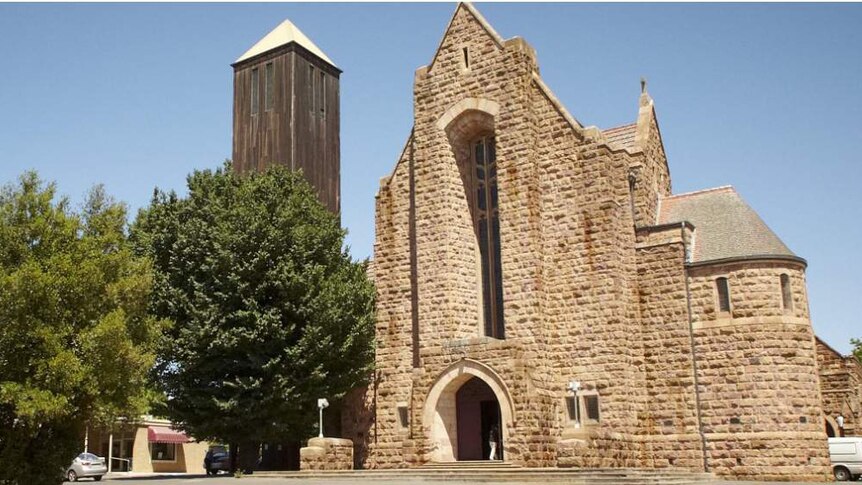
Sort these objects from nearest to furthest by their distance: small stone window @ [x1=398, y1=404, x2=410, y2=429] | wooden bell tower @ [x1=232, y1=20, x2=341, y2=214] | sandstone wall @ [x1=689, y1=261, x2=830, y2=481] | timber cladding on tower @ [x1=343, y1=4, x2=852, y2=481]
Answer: sandstone wall @ [x1=689, y1=261, x2=830, y2=481] → timber cladding on tower @ [x1=343, y1=4, x2=852, y2=481] → small stone window @ [x1=398, y1=404, x2=410, y2=429] → wooden bell tower @ [x1=232, y1=20, x2=341, y2=214]

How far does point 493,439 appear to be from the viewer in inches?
1187

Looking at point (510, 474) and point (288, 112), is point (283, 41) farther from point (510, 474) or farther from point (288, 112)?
point (510, 474)

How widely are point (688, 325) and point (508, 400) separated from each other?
20.7 ft

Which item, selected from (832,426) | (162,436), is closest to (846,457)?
(832,426)

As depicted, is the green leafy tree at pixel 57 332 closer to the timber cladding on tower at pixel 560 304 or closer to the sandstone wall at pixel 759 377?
the timber cladding on tower at pixel 560 304

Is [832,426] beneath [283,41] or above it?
beneath

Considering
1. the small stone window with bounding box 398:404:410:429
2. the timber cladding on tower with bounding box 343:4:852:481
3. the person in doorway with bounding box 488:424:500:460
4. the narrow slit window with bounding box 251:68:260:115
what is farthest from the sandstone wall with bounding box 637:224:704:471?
the narrow slit window with bounding box 251:68:260:115

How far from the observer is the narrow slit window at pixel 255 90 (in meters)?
46.5

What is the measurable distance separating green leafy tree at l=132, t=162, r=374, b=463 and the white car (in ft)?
32.9

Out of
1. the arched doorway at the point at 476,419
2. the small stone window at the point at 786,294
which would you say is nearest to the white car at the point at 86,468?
the arched doorway at the point at 476,419

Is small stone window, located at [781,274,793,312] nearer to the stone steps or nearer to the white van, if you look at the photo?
the stone steps

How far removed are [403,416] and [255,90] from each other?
22855 mm

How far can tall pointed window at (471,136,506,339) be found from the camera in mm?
31109

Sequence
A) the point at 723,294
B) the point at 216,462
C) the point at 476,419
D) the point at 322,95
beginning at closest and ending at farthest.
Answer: the point at 723,294, the point at 476,419, the point at 216,462, the point at 322,95
